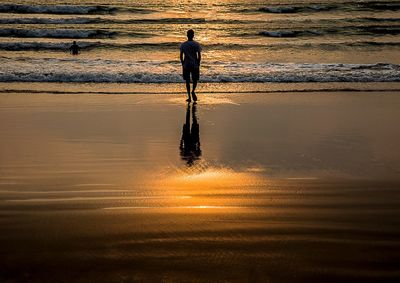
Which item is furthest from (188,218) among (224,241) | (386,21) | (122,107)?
(386,21)

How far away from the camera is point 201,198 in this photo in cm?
651

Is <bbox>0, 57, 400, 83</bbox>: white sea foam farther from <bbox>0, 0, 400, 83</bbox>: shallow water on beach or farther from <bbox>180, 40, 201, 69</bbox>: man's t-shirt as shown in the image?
<bbox>180, 40, 201, 69</bbox>: man's t-shirt

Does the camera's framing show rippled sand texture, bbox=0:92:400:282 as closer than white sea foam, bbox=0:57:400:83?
Yes

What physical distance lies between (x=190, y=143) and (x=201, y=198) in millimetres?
3450

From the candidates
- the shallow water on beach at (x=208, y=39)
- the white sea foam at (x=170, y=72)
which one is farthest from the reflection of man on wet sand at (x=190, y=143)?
the shallow water on beach at (x=208, y=39)

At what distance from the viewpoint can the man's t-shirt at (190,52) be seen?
14422 millimetres

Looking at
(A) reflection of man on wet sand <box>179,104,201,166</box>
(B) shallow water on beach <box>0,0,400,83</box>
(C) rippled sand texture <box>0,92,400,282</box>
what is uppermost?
(C) rippled sand texture <box>0,92,400,282</box>

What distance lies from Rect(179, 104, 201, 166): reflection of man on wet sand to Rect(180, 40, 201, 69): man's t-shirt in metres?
2.60

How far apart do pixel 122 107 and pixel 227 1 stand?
Result: 40.1m

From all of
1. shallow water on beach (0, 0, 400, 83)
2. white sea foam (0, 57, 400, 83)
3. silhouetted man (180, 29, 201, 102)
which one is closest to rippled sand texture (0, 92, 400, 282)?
silhouetted man (180, 29, 201, 102)

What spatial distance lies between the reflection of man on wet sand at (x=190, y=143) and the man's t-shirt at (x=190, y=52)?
2.60 meters

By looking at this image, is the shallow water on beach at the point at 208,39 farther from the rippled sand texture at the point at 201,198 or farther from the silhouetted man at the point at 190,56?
the rippled sand texture at the point at 201,198

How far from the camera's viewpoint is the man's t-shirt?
14422mm

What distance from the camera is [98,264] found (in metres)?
4.66
